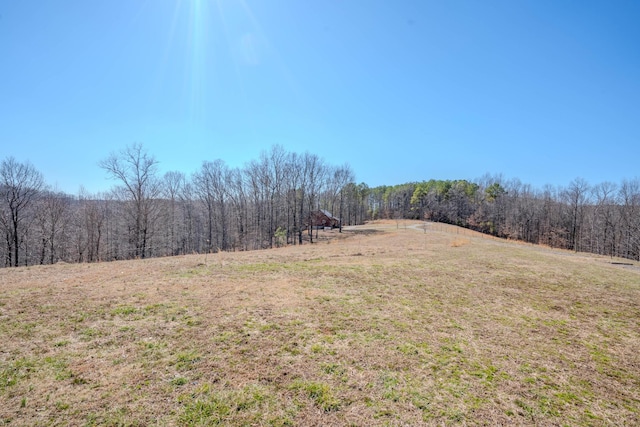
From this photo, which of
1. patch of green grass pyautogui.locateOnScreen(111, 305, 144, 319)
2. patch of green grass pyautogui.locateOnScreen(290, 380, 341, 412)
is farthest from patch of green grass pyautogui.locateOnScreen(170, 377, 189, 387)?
patch of green grass pyautogui.locateOnScreen(111, 305, 144, 319)

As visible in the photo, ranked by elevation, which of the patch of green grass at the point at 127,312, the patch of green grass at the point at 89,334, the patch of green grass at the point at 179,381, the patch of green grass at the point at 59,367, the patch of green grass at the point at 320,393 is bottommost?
the patch of green grass at the point at 320,393

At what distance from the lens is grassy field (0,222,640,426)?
3021mm

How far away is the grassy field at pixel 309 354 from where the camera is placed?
302cm

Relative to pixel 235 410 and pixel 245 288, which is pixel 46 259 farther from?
pixel 235 410

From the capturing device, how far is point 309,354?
4.21m

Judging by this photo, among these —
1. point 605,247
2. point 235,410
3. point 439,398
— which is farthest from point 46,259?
point 605,247

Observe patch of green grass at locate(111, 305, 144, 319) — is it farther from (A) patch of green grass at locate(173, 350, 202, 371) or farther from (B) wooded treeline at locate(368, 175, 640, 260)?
(B) wooded treeline at locate(368, 175, 640, 260)

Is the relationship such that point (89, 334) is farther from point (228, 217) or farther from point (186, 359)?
point (228, 217)

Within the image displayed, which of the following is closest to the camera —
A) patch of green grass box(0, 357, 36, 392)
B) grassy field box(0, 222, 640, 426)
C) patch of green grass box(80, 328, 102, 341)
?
grassy field box(0, 222, 640, 426)

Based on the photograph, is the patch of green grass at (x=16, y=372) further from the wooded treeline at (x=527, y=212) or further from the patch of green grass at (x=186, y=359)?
the wooded treeline at (x=527, y=212)

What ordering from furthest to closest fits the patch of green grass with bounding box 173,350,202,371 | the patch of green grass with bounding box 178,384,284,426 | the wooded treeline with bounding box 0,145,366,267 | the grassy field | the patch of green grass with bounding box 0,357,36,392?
1. the wooded treeline with bounding box 0,145,366,267
2. the patch of green grass with bounding box 173,350,202,371
3. the patch of green grass with bounding box 0,357,36,392
4. the grassy field
5. the patch of green grass with bounding box 178,384,284,426

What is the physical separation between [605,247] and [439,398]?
52.3 meters

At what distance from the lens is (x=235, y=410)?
9.77ft

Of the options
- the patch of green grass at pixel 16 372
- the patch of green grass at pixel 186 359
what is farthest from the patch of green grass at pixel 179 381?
the patch of green grass at pixel 16 372
